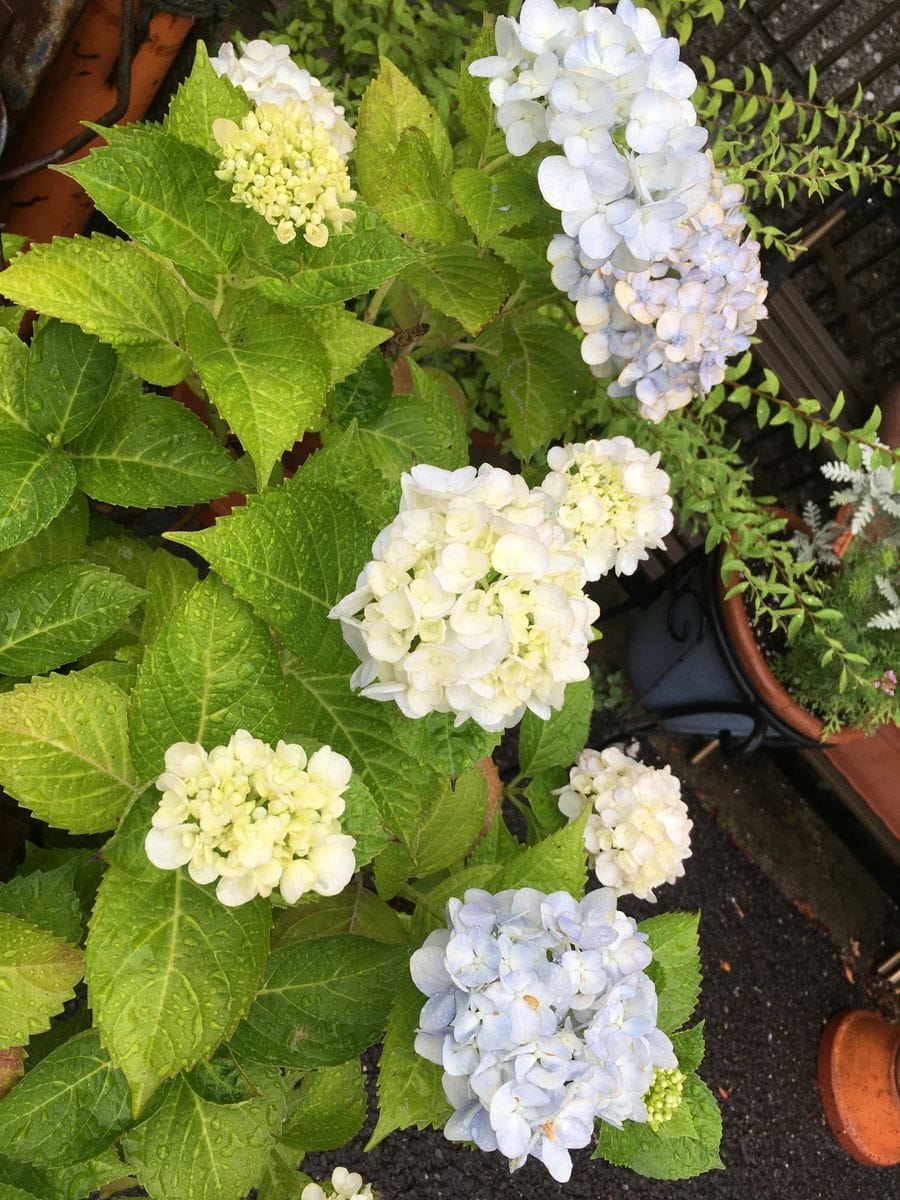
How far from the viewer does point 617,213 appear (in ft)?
2.46

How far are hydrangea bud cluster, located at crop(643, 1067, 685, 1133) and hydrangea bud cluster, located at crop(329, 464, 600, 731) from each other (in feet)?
1.55

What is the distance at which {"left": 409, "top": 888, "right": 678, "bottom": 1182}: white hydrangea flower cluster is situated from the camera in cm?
70

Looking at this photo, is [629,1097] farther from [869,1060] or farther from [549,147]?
[869,1060]

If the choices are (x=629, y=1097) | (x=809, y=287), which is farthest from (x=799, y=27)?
(x=629, y=1097)

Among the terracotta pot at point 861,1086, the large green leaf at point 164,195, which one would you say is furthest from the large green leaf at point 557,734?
the terracotta pot at point 861,1086

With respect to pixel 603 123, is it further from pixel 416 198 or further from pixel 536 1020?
pixel 536 1020

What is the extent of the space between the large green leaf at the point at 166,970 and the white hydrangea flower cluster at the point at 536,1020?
0.17 meters

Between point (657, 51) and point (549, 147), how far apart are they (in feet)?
0.38

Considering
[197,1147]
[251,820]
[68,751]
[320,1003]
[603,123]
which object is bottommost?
[197,1147]

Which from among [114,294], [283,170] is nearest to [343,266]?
[283,170]

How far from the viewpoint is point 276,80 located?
3.30 feet

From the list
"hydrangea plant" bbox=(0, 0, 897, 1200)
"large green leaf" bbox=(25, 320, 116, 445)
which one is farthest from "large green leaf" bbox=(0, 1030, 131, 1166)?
"large green leaf" bbox=(25, 320, 116, 445)

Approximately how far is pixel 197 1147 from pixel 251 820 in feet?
1.45

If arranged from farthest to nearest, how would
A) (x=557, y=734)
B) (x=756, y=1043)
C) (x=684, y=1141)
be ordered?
(x=756, y=1043), (x=557, y=734), (x=684, y=1141)
